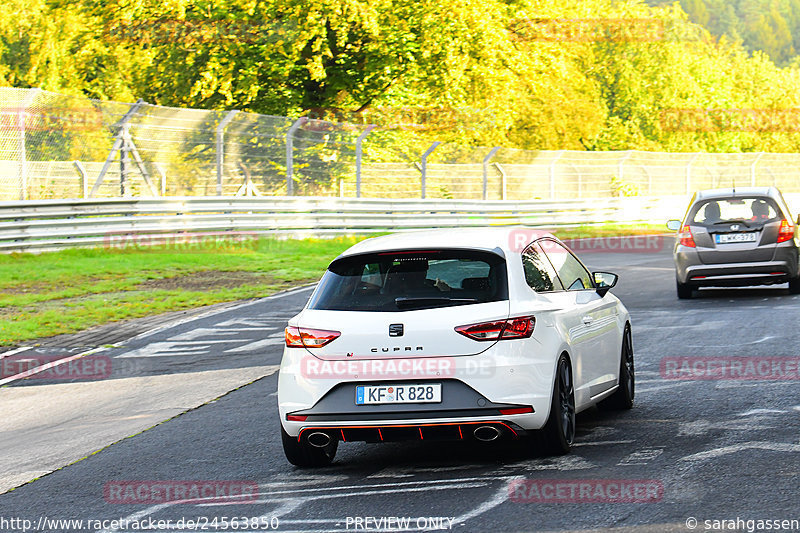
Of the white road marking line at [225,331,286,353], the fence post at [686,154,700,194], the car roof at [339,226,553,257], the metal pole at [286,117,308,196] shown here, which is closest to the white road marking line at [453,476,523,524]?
the car roof at [339,226,553,257]

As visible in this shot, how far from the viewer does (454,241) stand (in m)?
7.21

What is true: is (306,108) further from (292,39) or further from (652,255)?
(652,255)

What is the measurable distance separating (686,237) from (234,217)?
38.7 feet

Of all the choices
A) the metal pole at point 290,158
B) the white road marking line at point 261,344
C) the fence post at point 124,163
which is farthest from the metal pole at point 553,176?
the white road marking line at point 261,344

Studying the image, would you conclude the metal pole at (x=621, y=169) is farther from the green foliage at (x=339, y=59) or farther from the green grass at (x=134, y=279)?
the green grass at (x=134, y=279)

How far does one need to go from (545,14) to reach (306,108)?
9.40 meters

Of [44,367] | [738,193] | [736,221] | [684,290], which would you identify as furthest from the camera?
[684,290]

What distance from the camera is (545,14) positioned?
1555 inches

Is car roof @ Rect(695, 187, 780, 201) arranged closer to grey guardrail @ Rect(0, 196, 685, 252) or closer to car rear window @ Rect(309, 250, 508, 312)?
car rear window @ Rect(309, 250, 508, 312)

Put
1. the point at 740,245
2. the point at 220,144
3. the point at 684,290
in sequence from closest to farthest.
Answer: the point at 740,245 → the point at 684,290 → the point at 220,144

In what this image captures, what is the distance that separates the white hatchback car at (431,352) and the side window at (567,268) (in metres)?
0.57

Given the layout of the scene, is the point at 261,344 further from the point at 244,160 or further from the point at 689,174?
the point at 689,174

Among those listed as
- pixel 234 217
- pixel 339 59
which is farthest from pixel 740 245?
pixel 339 59

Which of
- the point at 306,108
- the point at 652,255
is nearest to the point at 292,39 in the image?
the point at 306,108
